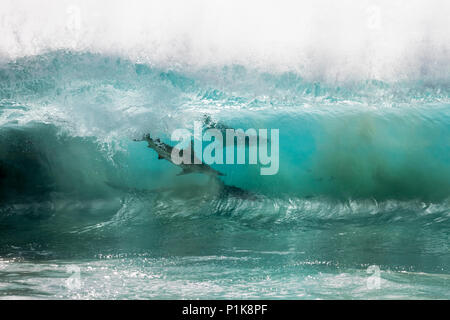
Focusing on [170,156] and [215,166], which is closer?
[170,156]

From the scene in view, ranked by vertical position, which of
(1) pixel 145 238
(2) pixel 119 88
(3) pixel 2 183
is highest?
(2) pixel 119 88

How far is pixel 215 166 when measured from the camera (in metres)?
8.96

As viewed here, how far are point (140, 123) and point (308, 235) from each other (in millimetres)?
3447

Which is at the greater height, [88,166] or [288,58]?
[288,58]

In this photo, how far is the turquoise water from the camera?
812 centimetres

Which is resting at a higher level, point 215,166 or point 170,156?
point 170,156

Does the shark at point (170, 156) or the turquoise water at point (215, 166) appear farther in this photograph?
the shark at point (170, 156)

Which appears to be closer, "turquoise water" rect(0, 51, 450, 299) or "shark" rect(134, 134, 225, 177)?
"turquoise water" rect(0, 51, 450, 299)

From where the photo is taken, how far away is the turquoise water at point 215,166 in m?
8.12

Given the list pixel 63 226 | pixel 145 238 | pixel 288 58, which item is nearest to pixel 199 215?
pixel 145 238
